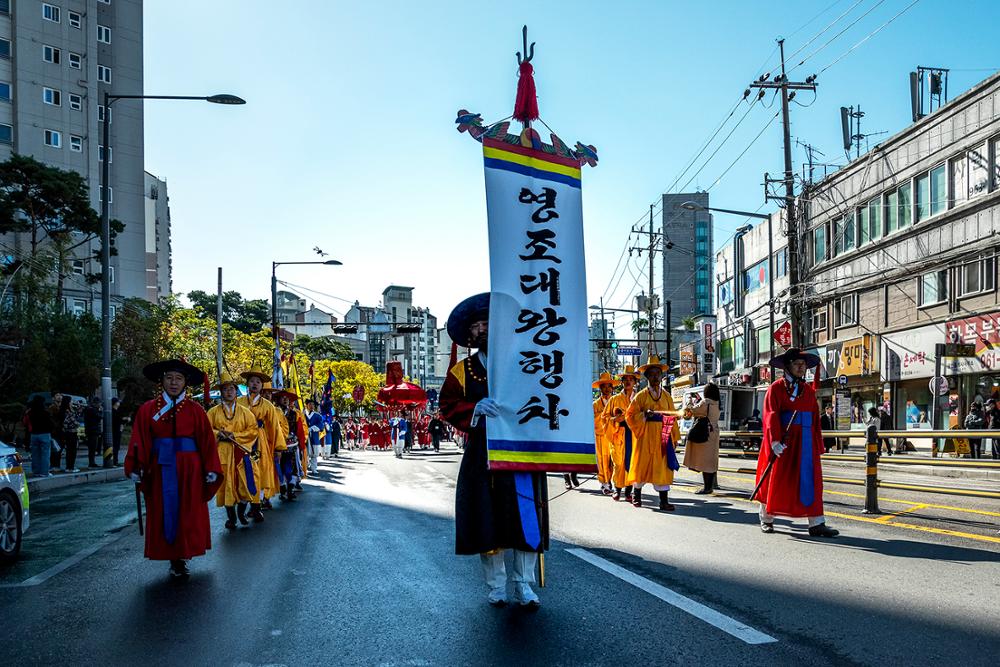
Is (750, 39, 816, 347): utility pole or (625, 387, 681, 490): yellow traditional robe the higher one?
(750, 39, 816, 347): utility pole

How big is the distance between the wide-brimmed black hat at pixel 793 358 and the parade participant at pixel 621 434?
133 inches

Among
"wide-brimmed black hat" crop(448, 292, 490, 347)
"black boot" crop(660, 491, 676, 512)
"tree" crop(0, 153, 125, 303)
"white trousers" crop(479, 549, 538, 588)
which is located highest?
"tree" crop(0, 153, 125, 303)

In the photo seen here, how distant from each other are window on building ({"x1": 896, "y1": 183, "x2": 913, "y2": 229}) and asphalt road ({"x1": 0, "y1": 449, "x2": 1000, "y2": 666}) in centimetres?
2352

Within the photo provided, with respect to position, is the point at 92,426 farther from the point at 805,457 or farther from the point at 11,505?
the point at 805,457

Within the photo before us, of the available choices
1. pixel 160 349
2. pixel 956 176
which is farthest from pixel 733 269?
pixel 160 349

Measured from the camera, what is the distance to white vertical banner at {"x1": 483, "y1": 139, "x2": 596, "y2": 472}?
17.8 ft

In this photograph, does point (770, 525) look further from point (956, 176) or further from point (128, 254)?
point (128, 254)

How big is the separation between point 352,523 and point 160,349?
3646 cm

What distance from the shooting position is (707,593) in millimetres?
6008

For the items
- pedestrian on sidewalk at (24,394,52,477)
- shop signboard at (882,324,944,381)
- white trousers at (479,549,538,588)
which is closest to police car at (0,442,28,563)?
white trousers at (479,549,538,588)

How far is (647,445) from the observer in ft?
37.8

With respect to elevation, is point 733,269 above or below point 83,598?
above

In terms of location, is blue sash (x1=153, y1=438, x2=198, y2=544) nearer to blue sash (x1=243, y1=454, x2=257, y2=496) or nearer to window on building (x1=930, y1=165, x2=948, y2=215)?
blue sash (x1=243, y1=454, x2=257, y2=496)

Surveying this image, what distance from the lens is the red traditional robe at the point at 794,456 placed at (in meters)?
8.67
